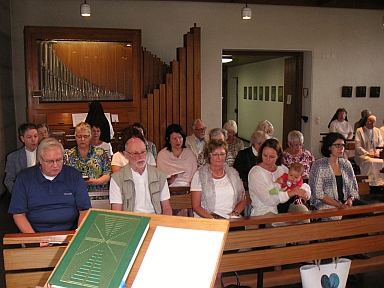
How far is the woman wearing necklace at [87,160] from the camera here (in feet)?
14.6

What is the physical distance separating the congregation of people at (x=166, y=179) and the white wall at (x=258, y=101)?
689 centimetres

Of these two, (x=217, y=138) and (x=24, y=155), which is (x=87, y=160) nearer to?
(x=24, y=155)

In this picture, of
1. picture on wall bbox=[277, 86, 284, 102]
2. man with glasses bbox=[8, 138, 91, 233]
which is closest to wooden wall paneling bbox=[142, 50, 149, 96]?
man with glasses bbox=[8, 138, 91, 233]

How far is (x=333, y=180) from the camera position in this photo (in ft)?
14.1

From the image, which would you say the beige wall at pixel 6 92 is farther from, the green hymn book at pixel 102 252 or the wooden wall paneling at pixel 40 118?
the green hymn book at pixel 102 252

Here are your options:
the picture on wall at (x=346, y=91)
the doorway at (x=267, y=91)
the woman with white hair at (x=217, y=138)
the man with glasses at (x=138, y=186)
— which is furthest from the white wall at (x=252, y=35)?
the man with glasses at (x=138, y=186)

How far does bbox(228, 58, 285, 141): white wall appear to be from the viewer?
12203 mm

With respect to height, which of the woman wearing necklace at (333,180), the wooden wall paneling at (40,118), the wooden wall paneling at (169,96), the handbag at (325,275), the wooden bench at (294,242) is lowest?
the handbag at (325,275)

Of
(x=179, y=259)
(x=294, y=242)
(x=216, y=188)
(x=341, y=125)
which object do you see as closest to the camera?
(x=179, y=259)

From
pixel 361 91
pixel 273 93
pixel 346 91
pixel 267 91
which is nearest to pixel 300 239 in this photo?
pixel 346 91

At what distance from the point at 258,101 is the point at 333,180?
9.93 m

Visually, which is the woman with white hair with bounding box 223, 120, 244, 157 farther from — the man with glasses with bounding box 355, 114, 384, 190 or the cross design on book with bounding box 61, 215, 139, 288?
the cross design on book with bounding box 61, 215, 139, 288

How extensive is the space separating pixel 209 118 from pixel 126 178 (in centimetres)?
592

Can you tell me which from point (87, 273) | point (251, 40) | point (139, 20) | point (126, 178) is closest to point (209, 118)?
point (251, 40)
